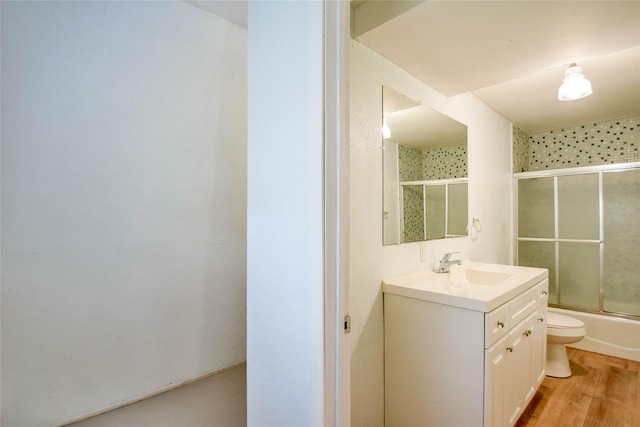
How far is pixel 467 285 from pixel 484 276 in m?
0.52

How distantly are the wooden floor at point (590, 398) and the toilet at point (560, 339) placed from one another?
0.07 m

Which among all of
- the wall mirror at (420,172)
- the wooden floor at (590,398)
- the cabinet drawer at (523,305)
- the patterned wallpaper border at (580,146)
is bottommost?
the wooden floor at (590,398)

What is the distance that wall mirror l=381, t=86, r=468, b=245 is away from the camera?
168cm

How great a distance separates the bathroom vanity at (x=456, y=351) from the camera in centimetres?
130

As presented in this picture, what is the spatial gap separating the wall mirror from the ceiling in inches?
9.5

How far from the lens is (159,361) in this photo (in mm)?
1136

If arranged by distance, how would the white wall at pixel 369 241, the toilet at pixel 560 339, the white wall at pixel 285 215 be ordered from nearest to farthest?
the white wall at pixel 285 215 → the white wall at pixel 369 241 → the toilet at pixel 560 339

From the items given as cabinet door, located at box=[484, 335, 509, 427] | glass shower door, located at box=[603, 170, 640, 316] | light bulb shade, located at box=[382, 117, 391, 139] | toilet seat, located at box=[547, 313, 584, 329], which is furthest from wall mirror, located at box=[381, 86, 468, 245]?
glass shower door, located at box=[603, 170, 640, 316]

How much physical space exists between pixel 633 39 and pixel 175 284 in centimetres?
235

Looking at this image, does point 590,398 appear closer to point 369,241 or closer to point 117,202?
point 369,241

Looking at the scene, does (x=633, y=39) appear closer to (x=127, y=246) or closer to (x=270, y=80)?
(x=270, y=80)

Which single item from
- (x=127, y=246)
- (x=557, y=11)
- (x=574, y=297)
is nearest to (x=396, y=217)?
(x=557, y=11)

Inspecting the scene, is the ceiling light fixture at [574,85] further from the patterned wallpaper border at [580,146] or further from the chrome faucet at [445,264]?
the patterned wallpaper border at [580,146]

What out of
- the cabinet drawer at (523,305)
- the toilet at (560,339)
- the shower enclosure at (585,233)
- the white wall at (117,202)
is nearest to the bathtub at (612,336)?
the shower enclosure at (585,233)
